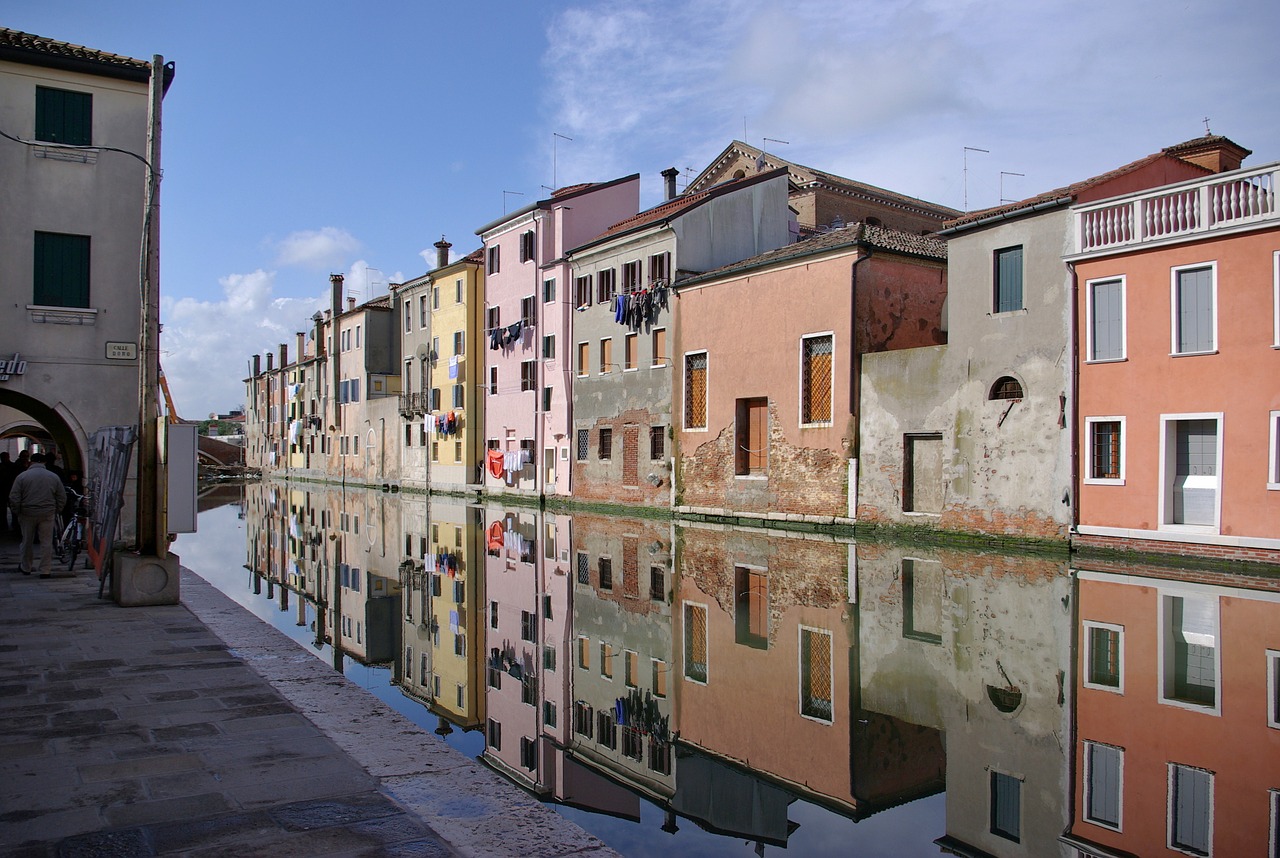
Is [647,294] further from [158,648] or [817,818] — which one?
[817,818]

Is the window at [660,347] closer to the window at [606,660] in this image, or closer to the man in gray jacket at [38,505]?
the man in gray jacket at [38,505]

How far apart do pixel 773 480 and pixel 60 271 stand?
16.9 m

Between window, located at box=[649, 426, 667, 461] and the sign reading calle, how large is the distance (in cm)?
1841

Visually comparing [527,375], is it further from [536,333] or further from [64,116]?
[64,116]

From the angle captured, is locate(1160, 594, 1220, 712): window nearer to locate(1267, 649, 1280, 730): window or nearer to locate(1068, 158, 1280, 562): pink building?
locate(1267, 649, 1280, 730): window

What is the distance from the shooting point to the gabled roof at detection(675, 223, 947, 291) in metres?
24.1

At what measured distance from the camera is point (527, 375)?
1550 inches

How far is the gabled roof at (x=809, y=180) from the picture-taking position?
39844mm

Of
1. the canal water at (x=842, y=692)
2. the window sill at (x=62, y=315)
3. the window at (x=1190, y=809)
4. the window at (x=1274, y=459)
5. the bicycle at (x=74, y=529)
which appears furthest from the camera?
the window at (x=1274, y=459)

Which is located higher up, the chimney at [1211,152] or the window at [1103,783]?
the chimney at [1211,152]

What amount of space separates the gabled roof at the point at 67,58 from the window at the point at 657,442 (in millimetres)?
17666

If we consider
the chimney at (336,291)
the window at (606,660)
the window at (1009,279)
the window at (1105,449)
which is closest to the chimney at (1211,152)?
the window at (1009,279)

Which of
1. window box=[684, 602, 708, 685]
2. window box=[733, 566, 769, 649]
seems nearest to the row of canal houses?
window box=[733, 566, 769, 649]

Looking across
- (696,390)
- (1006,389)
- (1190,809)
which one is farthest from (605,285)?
(1190,809)
